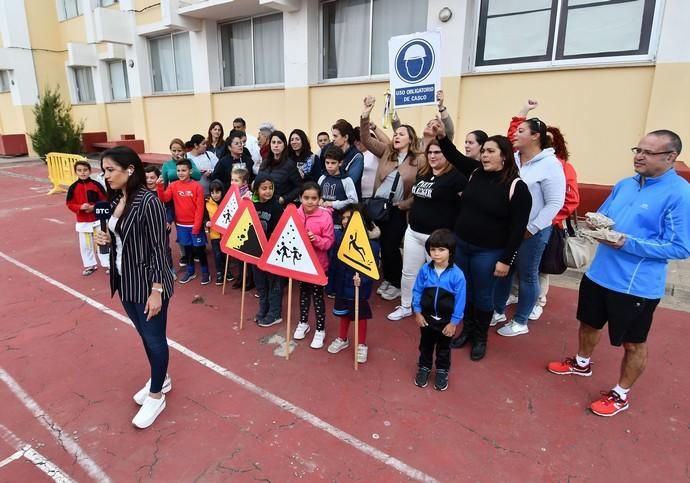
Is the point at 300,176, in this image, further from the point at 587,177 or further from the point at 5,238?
the point at 5,238

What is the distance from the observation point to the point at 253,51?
11578 mm

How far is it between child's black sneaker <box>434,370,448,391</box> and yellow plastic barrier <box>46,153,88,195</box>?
1194cm

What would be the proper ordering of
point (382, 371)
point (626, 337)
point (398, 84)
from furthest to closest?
point (398, 84), point (382, 371), point (626, 337)

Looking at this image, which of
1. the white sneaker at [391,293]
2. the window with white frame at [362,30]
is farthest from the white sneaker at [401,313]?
the window with white frame at [362,30]

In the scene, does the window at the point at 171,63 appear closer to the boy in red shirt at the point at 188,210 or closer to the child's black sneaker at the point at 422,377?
the boy in red shirt at the point at 188,210

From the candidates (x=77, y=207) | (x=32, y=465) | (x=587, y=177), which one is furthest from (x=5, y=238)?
(x=587, y=177)

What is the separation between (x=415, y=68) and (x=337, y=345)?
3.27 meters

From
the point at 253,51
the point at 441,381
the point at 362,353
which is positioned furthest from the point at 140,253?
the point at 253,51

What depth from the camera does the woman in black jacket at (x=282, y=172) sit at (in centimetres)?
508

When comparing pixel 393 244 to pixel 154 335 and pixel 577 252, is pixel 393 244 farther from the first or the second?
pixel 154 335

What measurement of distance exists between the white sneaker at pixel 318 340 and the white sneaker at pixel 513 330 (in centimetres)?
177

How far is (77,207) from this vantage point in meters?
5.71

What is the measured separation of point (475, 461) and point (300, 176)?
3650mm

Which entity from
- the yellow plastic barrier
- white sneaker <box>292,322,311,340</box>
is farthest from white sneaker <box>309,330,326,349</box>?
the yellow plastic barrier
